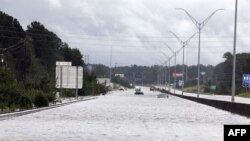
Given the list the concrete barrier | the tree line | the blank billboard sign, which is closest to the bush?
the tree line

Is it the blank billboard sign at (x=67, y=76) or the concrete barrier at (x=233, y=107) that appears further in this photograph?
the blank billboard sign at (x=67, y=76)

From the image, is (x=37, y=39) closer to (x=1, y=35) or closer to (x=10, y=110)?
(x=1, y=35)

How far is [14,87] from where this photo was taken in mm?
44656

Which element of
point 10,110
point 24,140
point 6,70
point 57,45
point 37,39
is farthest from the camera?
point 57,45

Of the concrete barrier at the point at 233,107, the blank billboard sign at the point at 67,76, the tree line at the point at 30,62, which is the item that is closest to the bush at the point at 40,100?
the tree line at the point at 30,62

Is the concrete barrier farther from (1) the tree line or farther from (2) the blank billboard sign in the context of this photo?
(2) the blank billboard sign

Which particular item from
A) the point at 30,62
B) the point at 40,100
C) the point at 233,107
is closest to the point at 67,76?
the point at 30,62

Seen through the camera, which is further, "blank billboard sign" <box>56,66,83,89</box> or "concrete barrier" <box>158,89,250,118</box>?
"blank billboard sign" <box>56,66,83,89</box>

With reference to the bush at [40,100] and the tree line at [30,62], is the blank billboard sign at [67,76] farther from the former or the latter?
the bush at [40,100]

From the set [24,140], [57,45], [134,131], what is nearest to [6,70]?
[134,131]

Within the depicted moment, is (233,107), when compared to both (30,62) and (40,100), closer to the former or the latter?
(40,100)

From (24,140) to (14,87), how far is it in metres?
24.0

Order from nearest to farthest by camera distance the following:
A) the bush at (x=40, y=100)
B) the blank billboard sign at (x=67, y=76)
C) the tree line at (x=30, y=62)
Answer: the tree line at (x=30, y=62) < the bush at (x=40, y=100) < the blank billboard sign at (x=67, y=76)

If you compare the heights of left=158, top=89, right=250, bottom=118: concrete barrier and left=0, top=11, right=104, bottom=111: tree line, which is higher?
left=0, top=11, right=104, bottom=111: tree line
